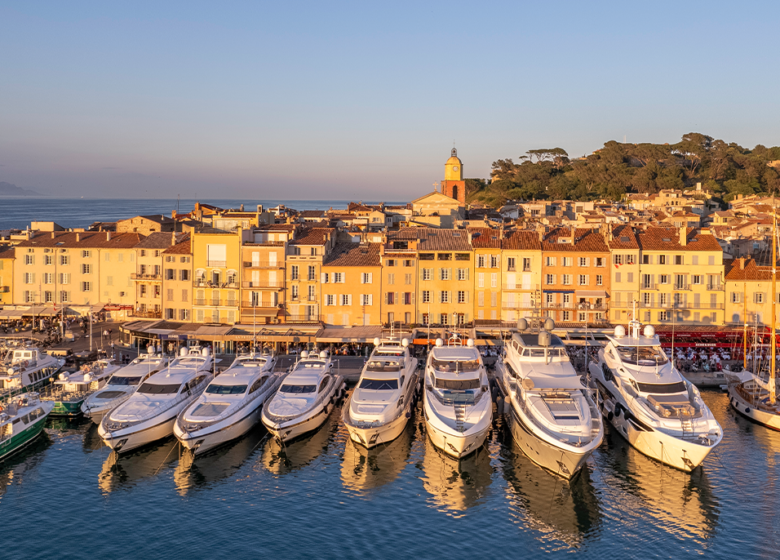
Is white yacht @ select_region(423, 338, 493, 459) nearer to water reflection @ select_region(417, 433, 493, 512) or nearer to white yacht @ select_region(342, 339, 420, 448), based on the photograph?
water reflection @ select_region(417, 433, 493, 512)

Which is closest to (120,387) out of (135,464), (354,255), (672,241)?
(135,464)

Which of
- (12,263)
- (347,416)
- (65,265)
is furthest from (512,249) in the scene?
(12,263)

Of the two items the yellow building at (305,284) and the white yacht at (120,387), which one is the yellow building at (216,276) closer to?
the yellow building at (305,284)

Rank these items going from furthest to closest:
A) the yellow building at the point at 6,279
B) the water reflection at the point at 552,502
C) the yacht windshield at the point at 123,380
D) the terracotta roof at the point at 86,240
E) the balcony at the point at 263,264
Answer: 1. the terracotta roof at the point at 86,240
2. the yellow building at the point at 6,279
3. the balcony at the point at 263,264
4. the yacht windshield at the point at 123,380
5. the water reflection at the point at 552,502

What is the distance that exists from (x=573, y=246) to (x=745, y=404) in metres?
21.0

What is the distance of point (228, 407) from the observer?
1599 inches

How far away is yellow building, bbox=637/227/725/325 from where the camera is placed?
5984cm

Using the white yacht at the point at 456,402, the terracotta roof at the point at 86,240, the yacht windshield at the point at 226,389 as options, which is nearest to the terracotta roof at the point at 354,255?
the white yacht at the point at 456,402

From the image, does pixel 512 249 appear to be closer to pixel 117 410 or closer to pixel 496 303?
pixel 496 303

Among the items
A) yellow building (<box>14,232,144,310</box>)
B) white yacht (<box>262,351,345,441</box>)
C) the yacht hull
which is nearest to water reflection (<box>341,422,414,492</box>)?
white yacht (<box>262,351,345,441</box>)

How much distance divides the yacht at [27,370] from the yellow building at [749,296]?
53828mm

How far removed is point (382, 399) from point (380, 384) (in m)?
2.17

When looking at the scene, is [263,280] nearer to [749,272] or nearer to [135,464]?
[135,464]

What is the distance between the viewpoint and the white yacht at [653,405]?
36188 mm
